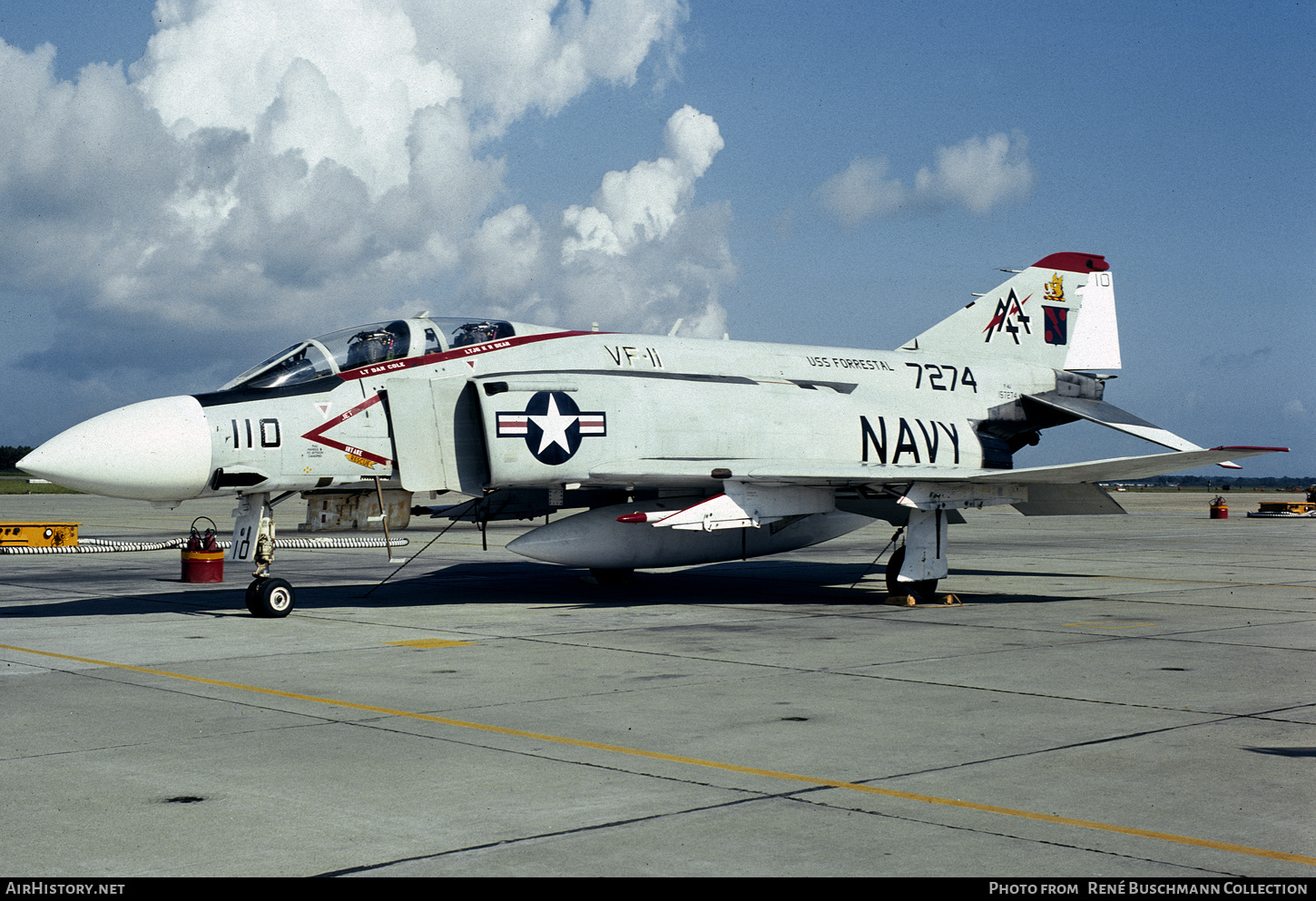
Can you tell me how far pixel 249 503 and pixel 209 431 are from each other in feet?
3.55

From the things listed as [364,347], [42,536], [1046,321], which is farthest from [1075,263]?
[42,536]

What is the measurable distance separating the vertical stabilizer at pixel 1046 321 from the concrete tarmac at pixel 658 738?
5107 mm

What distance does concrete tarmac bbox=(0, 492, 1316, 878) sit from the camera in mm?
4695

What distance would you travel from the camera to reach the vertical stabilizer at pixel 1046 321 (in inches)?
720

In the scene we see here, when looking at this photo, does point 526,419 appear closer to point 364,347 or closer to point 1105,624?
point 364,347

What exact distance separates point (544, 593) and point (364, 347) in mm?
4591

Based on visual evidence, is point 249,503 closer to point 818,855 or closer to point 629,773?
point 629,773

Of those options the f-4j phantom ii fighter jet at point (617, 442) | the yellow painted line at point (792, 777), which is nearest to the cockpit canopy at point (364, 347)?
the f-4j phantom ii fighter jet at point (617, 442)

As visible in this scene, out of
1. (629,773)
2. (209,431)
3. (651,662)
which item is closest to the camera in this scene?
(629,773)

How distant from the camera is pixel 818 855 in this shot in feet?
15.0

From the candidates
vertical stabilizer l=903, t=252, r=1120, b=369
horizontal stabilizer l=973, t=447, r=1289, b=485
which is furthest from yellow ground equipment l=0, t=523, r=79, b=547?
horizontal stabilizer l=973, t=447, r=1289, b=485

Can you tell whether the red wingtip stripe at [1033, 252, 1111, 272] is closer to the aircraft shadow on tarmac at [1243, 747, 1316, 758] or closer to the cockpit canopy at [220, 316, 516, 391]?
the cockpit canopy at [220, 316, 516, 391]

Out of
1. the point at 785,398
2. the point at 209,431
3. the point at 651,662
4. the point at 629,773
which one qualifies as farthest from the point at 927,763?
the point at 785,398
